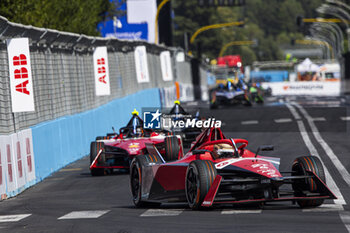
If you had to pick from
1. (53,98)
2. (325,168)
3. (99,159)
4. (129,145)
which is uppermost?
(53,98)

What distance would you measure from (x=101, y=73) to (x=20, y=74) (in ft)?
29.5

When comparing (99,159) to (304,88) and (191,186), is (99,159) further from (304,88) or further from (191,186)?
(304,88)

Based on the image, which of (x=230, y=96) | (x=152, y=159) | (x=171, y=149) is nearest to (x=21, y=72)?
(x=171, y=149)

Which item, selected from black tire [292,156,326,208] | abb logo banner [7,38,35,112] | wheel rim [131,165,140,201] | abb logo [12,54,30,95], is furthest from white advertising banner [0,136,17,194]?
black tire [292,156,326,208]

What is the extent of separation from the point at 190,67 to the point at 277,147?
4510 centimetres

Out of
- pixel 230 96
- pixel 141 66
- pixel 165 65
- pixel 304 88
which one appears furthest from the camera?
pixel 304 88

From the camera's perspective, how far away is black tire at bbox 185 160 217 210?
30.8 ft

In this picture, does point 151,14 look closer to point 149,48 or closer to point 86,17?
point 149,48

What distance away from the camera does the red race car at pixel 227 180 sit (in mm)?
9422

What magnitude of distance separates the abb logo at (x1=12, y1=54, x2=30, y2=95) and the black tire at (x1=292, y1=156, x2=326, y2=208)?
684cm

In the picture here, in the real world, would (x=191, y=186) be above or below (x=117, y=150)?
above

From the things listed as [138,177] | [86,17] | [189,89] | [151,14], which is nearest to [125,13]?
[151,14]

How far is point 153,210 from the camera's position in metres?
10.5

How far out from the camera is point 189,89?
58719mm
